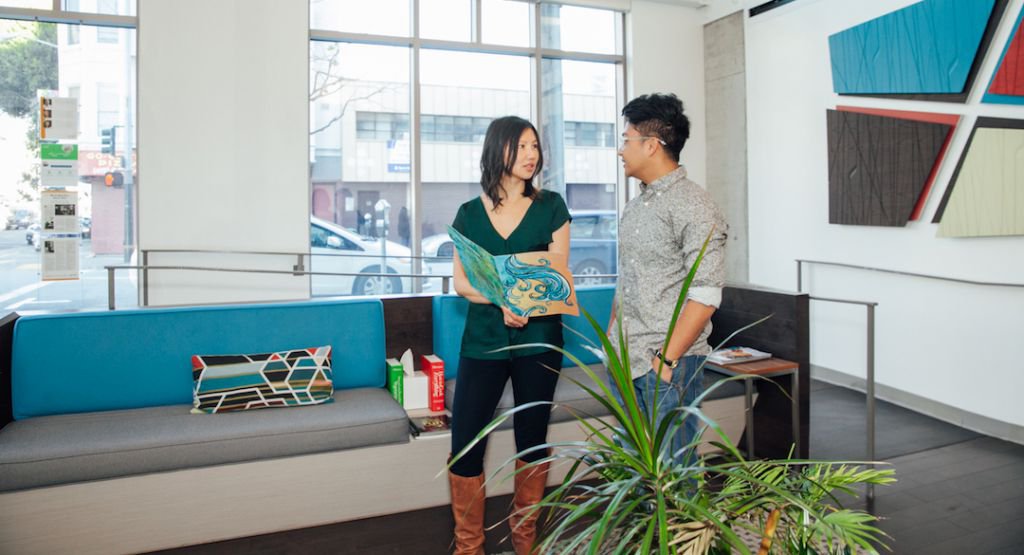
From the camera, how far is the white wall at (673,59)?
22.3 feet

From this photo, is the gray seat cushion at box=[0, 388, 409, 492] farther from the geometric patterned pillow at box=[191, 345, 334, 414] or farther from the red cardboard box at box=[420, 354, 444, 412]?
the red cardboard box at box=[420, 354, 444, 412]

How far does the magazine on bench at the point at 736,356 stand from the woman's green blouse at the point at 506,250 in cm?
110

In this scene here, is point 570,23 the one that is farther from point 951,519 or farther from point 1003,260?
point 951,519

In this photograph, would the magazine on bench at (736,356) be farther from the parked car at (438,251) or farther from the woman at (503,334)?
the parked car at (438,251)

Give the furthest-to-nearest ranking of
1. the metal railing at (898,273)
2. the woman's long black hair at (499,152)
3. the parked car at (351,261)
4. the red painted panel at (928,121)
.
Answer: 1. the parked car at (351,261)
2. the red painted panel at (928,121)
3. the metal railing at (898,273)
4. the woman's long black hair at (499,152)

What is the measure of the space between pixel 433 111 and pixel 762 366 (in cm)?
410

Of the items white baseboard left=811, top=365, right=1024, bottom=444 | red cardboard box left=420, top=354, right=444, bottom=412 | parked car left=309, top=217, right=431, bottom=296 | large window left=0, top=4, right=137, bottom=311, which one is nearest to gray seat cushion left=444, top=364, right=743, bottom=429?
red cardboard box left=420, top=354, right=444, bottom=412

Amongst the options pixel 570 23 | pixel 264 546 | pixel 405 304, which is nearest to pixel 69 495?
pixel 264 546

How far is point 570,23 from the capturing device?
6.77m

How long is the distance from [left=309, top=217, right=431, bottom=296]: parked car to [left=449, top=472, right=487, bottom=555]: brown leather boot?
3793 mm

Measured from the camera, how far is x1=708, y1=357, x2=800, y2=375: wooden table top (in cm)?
305

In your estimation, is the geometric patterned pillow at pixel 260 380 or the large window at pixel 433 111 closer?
the geometric patterned pillow at pixel 260 380

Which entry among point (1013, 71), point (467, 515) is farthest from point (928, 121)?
point (467, 515)

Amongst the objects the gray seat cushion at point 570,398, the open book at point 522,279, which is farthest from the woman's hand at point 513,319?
the gray seat cushion at point 570,398
